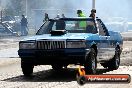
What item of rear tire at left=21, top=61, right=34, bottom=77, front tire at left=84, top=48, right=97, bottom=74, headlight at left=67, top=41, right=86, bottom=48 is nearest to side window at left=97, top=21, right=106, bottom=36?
front tire at left=84, top=48, right=97, bottom=74

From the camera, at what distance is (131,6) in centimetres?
7169

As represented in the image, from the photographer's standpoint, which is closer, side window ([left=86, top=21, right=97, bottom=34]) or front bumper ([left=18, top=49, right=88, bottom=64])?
front bumper ([left=18, top=49, right=88, bottom=64])

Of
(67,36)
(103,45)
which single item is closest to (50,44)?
(67,36)

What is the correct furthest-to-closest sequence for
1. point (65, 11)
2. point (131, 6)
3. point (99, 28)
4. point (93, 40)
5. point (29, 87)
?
point (131, 6)
point (65, 11)
point (99, 28)
point (93, 40)
point (29, 87)

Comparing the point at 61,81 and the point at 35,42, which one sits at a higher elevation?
the point at 35,42

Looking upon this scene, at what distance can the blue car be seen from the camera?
10992mm

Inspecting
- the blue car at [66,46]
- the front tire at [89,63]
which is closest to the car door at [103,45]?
the blue car at [66,46]

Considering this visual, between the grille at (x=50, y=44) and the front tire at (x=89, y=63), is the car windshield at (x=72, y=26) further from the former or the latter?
the grille at (x=50, y=44)

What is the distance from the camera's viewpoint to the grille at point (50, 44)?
11016 mm

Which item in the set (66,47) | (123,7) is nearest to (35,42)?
(66,47)

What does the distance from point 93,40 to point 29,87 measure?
2649 millimetres

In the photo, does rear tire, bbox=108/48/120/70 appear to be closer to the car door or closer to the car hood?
the car door

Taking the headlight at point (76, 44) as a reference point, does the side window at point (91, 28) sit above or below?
above

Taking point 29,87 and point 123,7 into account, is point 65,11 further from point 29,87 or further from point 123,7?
point 29,87
